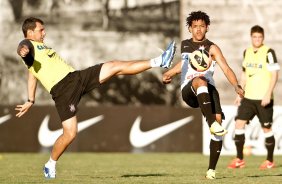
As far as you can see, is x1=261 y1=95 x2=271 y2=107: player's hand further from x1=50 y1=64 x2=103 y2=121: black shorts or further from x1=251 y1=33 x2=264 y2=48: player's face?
x1=50 y1=64 x2=103 y2=121: black shorts

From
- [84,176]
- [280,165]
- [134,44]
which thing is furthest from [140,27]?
[84,176]

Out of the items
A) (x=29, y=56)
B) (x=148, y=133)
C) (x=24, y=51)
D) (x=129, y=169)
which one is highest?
(x=24, y=51)

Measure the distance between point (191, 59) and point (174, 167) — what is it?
317cm

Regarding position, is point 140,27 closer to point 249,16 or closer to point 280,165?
point 249,16

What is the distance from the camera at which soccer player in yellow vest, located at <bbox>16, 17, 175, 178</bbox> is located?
35.8ft

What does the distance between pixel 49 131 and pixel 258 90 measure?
6.14m

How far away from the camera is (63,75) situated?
11078mm

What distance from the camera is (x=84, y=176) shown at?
1161 cm

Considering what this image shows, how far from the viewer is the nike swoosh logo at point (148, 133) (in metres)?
19.0

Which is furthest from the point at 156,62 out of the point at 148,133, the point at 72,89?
the point at 148,133

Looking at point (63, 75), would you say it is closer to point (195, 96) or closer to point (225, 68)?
point (195, 96)

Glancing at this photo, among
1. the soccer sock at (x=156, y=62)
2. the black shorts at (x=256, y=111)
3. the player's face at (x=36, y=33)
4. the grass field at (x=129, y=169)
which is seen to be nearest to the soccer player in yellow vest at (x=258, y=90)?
the black shorts at (x=256, y=111)

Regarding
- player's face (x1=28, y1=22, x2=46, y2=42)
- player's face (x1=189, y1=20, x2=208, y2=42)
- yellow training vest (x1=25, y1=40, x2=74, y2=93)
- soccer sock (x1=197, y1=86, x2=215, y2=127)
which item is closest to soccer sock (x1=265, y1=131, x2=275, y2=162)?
player's face (x1=189, y1=20, x2=208, y2=42)

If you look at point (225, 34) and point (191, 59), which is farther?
point (225, 34)
